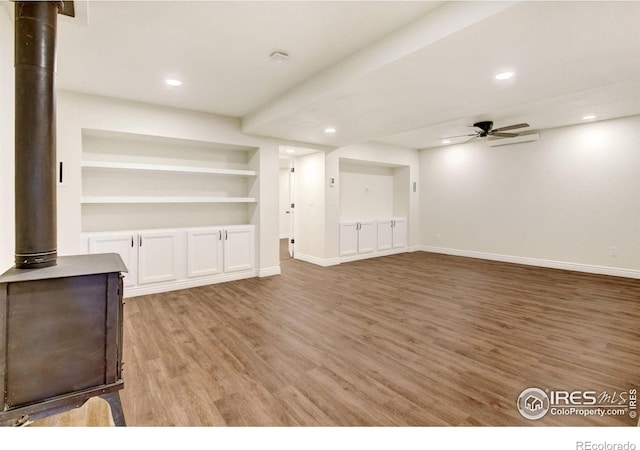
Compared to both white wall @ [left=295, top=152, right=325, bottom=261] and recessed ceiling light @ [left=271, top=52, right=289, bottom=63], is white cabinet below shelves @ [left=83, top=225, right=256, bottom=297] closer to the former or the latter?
white wall @ [left=295, top=152, right=325, bottom=261]

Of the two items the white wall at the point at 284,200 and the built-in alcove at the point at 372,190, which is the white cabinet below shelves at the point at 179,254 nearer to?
the built-in alcove at the point at 372,190

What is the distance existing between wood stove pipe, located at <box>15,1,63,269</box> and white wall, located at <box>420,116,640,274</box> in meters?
6.74

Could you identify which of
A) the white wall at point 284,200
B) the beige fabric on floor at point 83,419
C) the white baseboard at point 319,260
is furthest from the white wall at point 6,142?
the white wall at point 284,200

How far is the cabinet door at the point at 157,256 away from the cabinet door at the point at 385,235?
4.27 meters

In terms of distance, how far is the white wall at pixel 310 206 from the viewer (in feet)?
19.3

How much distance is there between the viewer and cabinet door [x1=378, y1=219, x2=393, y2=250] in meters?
6.87

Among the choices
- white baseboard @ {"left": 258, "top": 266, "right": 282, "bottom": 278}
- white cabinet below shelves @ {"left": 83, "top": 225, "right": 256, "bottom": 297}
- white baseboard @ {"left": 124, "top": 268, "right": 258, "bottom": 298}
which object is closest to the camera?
white cabinet below shelves @ {"left": 83, "top": 225, "right": 256, "bottom": 297}

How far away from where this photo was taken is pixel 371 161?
652 cm

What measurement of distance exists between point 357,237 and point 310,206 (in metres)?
1.19

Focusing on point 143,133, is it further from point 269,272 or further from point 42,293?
point 42,293

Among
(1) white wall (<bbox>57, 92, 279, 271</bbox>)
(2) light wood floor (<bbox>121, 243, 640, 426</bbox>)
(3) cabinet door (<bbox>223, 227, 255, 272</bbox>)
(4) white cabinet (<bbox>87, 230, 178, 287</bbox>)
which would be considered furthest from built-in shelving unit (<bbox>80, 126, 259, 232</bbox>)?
(2) light wood floor (<bbox>121, 243, 640, 426</bbox>)
